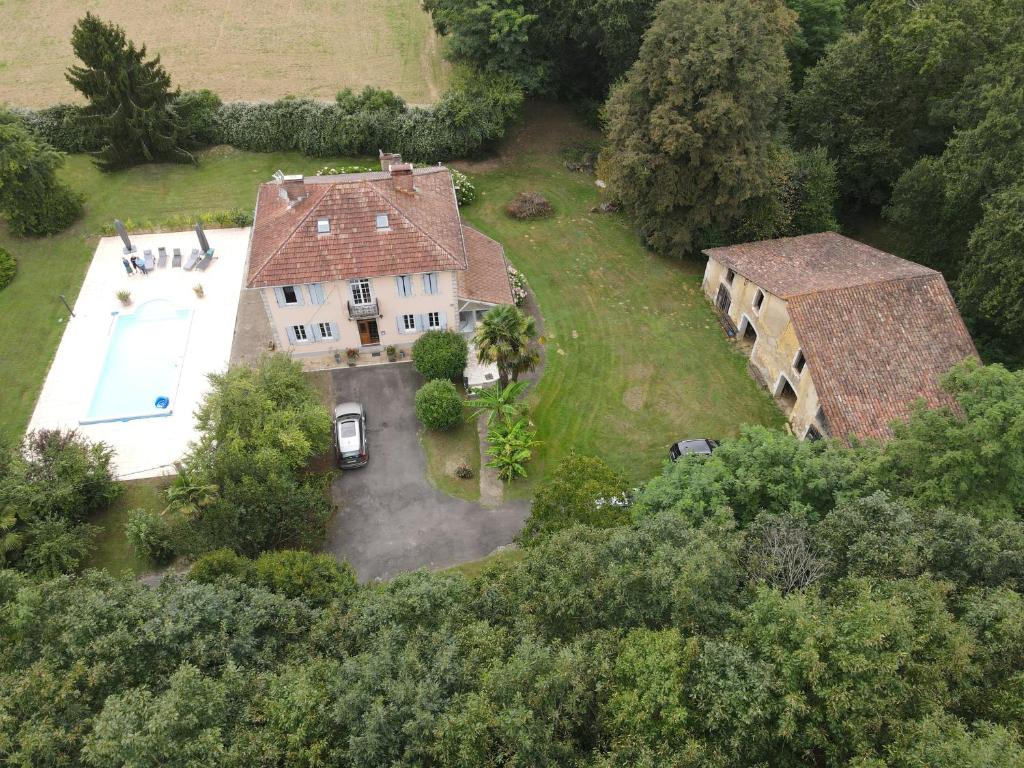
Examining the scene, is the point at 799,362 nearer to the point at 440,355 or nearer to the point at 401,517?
the point at 440,355

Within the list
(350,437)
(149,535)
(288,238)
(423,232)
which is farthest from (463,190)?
(149,535)

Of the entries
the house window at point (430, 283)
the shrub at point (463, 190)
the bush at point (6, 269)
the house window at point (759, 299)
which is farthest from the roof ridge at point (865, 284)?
the bush at point (6, 269)

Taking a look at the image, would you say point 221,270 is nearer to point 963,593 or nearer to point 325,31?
point 325,31

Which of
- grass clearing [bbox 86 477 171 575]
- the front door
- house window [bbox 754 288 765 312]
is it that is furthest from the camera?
the front door

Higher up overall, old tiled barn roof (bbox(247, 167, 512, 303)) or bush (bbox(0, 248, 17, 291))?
old tiled barn roof (bbox(247, 167, 512, 303))

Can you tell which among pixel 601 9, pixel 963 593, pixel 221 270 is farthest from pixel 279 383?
pixel 601 9

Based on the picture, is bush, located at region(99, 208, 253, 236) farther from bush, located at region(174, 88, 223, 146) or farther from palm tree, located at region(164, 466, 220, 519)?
palm tree, located at region(164, 466, 220, 519)

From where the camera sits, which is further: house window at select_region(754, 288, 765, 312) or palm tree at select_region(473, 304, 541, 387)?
house window at select_region(754, 288, 765, 312)

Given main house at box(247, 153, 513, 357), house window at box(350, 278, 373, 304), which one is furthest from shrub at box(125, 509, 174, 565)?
house window at box(350, 278, 373, 304)
